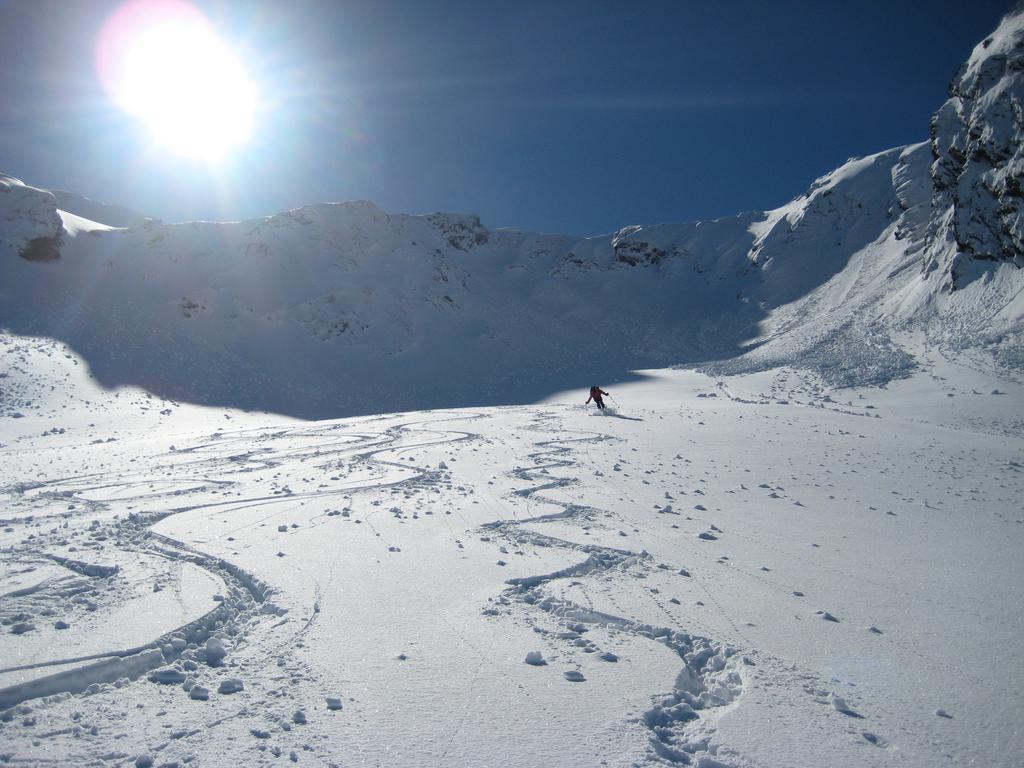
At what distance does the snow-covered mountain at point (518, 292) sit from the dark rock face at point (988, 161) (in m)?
0.14

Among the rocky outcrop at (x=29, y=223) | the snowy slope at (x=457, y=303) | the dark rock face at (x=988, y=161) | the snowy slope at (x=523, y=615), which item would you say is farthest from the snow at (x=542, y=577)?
the rocky outcrop at (x=29, y=223)

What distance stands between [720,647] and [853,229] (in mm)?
74927

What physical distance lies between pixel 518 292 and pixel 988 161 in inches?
1898

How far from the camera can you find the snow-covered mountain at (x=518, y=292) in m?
34.6

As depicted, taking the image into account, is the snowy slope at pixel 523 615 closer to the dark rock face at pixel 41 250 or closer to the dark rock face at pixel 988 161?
the dark rock face at pixel 988 161

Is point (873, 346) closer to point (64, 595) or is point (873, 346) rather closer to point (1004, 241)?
point (1004, 241)

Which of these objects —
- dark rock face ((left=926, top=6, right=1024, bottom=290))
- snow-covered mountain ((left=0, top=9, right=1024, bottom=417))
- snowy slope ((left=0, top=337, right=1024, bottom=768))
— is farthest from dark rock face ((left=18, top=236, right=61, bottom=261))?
dark rock face ((left=926, top=6, right=1024, bottom=290))

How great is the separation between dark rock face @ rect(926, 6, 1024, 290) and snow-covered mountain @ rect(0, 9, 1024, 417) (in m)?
0.14

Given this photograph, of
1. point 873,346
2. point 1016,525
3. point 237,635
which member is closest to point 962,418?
point 1016,525

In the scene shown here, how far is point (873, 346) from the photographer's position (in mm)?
32000

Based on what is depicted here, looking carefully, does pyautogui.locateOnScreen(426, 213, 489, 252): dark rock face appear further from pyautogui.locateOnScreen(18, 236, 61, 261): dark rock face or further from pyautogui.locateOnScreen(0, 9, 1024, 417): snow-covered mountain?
pyautogui.locateOnScreen(18, 236, 61, 261): dark rock face

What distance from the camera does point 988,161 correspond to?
117 feet

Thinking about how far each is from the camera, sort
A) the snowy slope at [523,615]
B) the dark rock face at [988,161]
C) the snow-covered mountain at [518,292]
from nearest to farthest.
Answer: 1. the snowy slope at [523,615]
2. the dark rock face at [988,161]
3. the snow-covered mountain at [518,292]

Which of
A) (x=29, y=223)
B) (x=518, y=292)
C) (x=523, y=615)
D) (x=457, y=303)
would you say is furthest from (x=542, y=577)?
(x=518, y=292)
